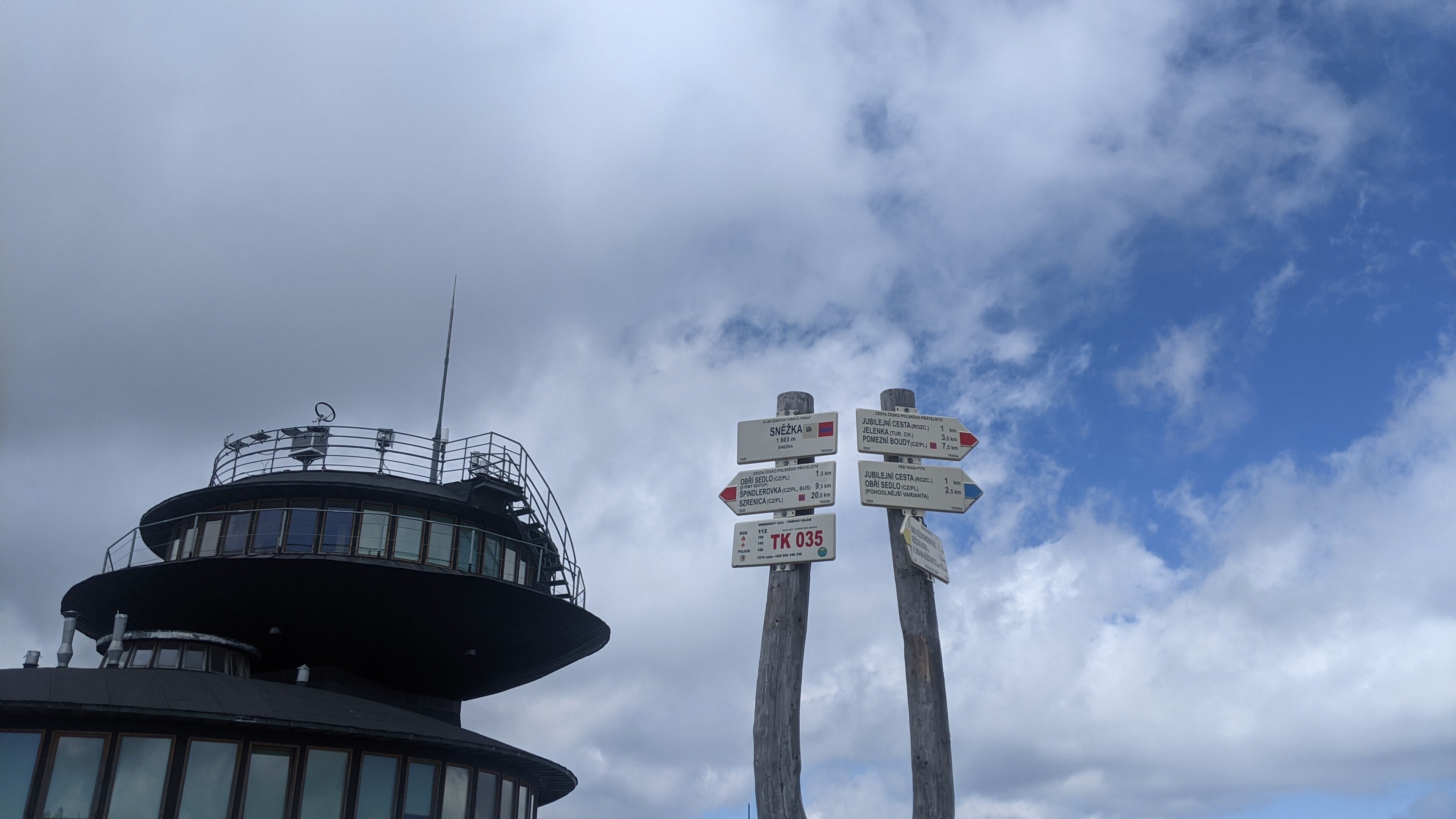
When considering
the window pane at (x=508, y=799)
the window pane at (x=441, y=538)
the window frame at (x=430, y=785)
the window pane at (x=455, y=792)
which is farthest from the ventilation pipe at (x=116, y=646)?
the window pane at (x=508, y=799)

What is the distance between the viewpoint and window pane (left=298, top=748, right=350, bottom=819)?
20.2 meters

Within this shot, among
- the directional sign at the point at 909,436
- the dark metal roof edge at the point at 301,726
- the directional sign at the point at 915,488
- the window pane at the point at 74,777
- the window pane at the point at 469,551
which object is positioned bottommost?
the window pane at the point at 74,777

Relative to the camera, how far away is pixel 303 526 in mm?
24844

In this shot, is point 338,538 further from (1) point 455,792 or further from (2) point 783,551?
(2) point 783,551

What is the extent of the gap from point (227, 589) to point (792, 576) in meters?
16.7

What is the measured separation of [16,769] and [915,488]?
17.0 metres

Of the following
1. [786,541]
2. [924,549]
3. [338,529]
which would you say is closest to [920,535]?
[924,549]

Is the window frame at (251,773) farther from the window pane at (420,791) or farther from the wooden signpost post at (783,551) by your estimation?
the wooden signpost post at (783,551)

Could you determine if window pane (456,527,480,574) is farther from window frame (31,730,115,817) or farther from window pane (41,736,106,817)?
window pane (41,736,106,817)

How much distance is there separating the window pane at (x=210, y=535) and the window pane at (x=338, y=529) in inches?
114

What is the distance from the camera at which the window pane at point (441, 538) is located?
25359 millimetres

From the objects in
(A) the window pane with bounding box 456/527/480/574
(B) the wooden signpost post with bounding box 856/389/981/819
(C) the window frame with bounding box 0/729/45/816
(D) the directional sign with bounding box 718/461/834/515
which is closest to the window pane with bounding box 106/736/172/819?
(C) the window frame with bounding box 0/729/45/816

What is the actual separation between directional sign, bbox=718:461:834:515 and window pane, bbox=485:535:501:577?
14589 mm

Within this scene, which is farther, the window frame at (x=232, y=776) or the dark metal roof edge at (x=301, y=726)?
the window frame at (x=232, y=776)
